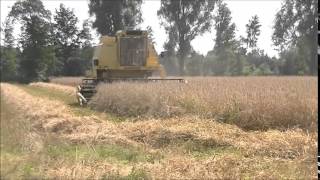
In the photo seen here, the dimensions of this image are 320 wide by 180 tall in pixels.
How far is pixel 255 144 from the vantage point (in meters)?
7.73

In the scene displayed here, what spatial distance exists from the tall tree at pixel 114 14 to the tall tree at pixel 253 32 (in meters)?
25.3

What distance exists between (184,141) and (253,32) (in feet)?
44.7

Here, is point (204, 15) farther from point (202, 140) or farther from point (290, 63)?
point (202, 140)

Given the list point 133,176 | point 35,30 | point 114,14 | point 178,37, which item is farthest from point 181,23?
point 133,176

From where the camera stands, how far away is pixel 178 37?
49.7 m

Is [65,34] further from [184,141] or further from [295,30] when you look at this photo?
[184,141]

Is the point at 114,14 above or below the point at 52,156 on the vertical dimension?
above

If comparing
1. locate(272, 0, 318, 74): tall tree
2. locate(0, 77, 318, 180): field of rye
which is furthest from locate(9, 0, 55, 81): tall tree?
locate(0, 77, 318, 180): field of rye

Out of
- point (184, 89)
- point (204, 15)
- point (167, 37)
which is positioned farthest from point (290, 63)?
point (184, 89)

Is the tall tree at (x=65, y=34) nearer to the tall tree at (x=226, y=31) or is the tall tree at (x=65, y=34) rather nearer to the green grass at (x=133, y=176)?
the tall tree at (x=226, y=31)

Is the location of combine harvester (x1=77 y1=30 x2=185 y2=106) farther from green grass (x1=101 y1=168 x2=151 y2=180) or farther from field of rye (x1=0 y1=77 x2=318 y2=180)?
green grass (x1=101 y1=168 x2=151 y2=180)

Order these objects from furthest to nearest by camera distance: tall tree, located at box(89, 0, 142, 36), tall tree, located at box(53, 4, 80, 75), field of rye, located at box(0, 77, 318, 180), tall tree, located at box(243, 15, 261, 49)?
tall tree, located at box(89, 0, 142, 36) < tall tree, located at box(53, 4, 80, 75) < tall tree, located at box(243, 15, 261, 49) < field of rye, located at box(0, 77, 318, 180)

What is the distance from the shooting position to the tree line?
23594 mm

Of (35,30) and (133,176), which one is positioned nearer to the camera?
(133,176)
